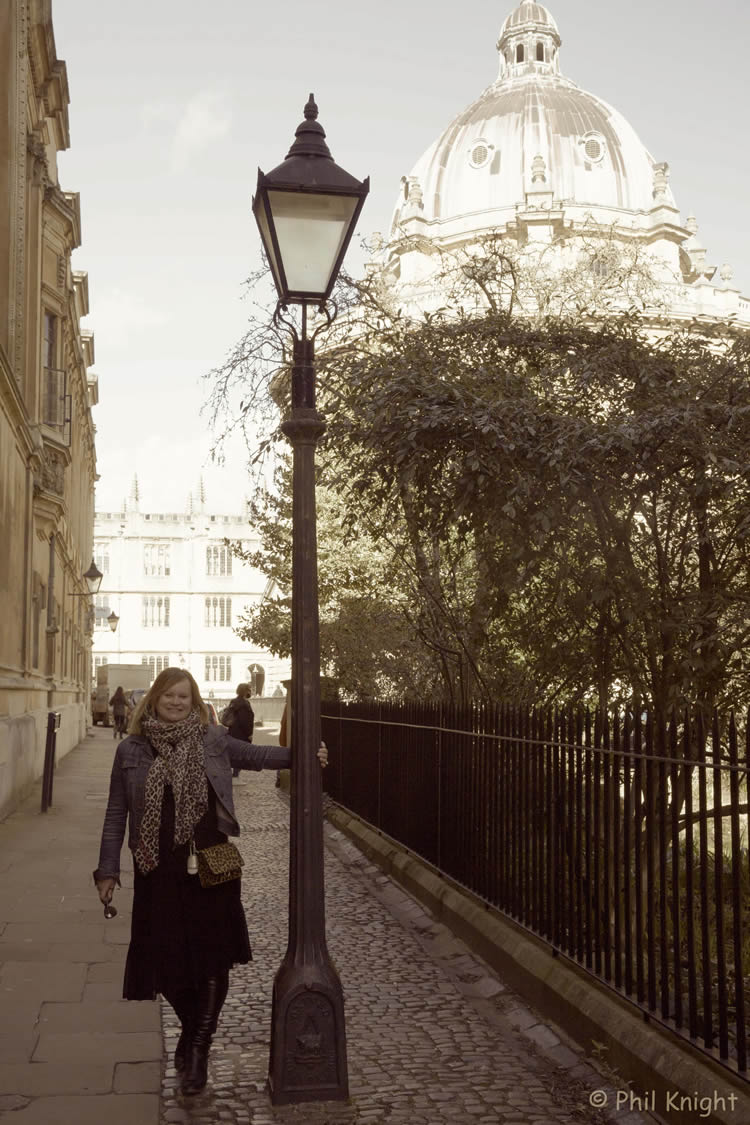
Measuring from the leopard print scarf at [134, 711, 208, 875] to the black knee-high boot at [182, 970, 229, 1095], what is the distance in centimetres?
54

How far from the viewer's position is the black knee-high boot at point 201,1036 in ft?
16.9

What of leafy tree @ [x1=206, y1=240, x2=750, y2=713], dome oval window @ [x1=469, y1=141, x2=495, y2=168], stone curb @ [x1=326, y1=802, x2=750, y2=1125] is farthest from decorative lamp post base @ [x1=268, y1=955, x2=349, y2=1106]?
dome oval window @ [x1=469, y1=141, x2=495, y2=168]

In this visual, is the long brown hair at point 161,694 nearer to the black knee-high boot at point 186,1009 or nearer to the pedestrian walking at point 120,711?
the black knee-high boot at point 186,1009

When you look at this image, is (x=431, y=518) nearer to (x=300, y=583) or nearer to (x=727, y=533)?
(x=727, y=533)

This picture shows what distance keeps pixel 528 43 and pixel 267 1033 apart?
95998 mm

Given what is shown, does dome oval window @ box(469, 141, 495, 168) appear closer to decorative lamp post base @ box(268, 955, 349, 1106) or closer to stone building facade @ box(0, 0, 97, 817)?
stone building facade @ box(0, 0, 97, 817)

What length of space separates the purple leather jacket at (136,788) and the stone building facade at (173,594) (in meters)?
78.8

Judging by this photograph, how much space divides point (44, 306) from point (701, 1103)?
2202cm

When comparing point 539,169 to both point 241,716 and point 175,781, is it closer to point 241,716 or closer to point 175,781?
Answer: point 241,716

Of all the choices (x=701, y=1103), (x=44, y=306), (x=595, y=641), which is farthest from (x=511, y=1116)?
(x=44, y=306)

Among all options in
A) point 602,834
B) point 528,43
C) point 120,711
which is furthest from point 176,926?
point 528,43

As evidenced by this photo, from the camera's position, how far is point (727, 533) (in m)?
8.80

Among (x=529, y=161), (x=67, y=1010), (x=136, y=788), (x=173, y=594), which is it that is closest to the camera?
(x=136, y=788)

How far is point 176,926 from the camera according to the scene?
16.7 feet
